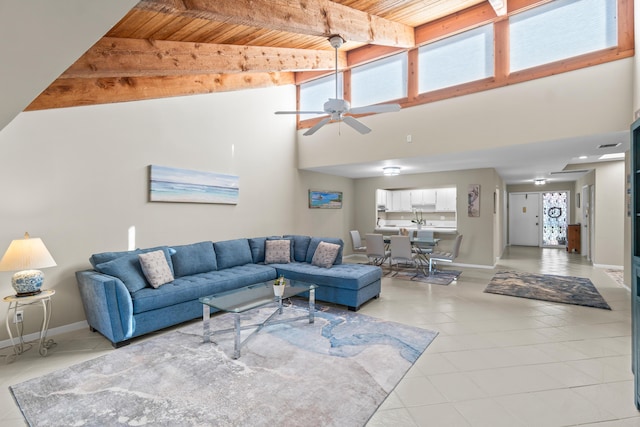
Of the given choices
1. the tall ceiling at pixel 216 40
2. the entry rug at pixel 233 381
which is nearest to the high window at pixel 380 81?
the tall ceiling at pixel 216 40

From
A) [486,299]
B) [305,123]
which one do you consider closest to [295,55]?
[305,123]

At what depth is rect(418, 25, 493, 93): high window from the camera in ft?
16.1

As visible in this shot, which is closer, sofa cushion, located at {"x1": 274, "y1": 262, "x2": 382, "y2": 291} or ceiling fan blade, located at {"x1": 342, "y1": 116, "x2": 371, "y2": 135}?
sofa cushion, located at {"x1": 274, "y1": 262, "x2": 382, "y2": 291}

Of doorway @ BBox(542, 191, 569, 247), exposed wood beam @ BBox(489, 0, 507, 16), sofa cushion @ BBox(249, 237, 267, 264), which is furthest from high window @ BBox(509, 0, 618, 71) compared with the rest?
doorway @ BBox(542, 191, 569, 247)

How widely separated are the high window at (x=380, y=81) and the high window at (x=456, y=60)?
350 mm

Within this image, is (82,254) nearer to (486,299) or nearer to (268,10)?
(268,10)

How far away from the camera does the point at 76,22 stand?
1.24 meters

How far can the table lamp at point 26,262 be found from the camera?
9.36 feet

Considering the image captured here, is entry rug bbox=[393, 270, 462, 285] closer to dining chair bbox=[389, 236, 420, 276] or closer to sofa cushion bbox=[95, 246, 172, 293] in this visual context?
dining chair bbox=[389, 236, 420, 276]

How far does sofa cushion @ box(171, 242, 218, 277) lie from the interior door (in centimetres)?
1062

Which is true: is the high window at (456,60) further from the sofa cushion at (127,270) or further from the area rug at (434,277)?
the sofa cushion at (127,270)

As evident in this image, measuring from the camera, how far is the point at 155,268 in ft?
12.0

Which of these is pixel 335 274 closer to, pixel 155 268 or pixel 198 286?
pixel 198 286

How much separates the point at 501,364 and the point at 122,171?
4.72 m
